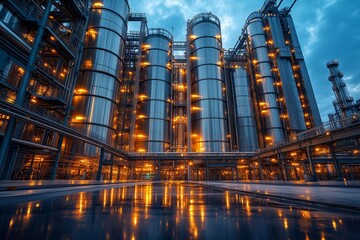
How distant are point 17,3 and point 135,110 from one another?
22359mm

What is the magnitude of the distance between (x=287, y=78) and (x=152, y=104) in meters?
31.9

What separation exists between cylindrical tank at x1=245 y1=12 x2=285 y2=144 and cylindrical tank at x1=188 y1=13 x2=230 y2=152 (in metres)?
9.46

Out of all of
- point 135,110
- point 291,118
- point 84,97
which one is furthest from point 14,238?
point 291,118

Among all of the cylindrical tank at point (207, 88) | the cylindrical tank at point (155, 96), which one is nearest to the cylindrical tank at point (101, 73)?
the cylindrical tank at point (155, 96)

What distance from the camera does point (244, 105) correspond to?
39594 millimetres

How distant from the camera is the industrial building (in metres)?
17.9

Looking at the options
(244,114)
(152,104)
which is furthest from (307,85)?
(152,104)

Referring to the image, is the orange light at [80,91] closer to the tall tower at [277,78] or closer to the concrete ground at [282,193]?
the concrete ground at [282,193]

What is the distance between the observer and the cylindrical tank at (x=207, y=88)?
33594 millimetres

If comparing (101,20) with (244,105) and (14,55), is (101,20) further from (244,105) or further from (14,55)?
(244,105)

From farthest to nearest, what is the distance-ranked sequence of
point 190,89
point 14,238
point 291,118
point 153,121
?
point 190,89
point 291,118
point 153,121
point 14,238

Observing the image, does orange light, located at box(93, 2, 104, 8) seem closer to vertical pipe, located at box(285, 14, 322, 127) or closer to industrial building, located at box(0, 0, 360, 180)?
industrial building, located at box(0, 0, 360, 180)

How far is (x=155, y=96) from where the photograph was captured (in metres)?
36.8

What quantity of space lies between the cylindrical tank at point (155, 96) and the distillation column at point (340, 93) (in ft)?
155
